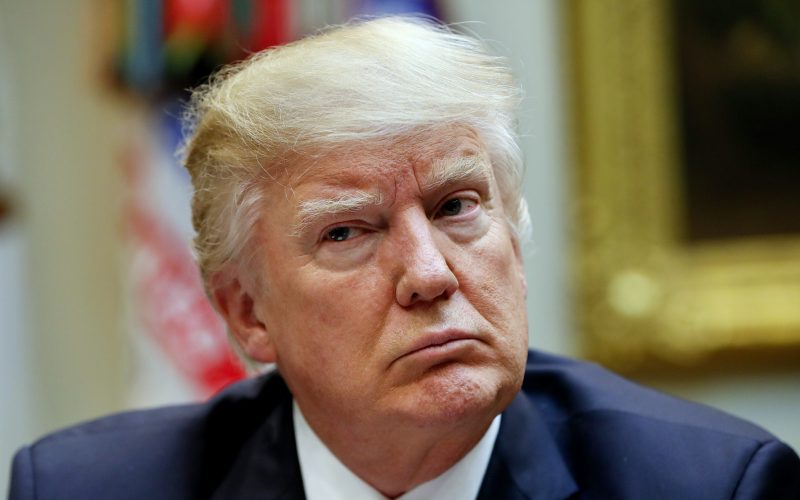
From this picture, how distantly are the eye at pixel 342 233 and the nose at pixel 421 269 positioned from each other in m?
0.09

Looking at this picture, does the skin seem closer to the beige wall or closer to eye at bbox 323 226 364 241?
eye at bbox 323 226 364 241

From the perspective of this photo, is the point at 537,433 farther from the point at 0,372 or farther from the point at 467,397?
the point at 0,372

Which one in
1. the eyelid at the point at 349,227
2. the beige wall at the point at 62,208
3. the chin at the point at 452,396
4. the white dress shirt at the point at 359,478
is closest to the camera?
the chin at the point at 452,396

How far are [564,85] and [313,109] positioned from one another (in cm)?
274

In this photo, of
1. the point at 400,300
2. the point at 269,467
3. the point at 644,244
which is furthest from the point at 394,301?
the point at 644,244

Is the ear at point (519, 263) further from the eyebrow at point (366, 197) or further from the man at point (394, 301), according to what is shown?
the eyebrow at point (366, 197)

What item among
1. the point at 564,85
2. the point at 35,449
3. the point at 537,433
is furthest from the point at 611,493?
the point at 564,85

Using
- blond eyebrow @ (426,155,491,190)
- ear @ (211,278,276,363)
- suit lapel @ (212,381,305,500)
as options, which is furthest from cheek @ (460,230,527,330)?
suit lapel @ (212,381,305,500)

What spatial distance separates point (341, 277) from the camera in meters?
1.93

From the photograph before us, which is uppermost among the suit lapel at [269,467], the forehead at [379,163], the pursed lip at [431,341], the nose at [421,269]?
the forehead at [379,163]

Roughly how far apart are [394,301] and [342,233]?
16 cm

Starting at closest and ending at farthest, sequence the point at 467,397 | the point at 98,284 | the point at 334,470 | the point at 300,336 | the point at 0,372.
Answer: the point at 467,397
the point at 300,336
the point at 334,470
the point at 0,372
the point at 98,284

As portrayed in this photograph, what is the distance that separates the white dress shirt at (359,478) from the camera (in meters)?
2.07

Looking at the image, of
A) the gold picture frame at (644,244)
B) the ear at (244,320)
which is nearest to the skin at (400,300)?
the ear at (244,320)
